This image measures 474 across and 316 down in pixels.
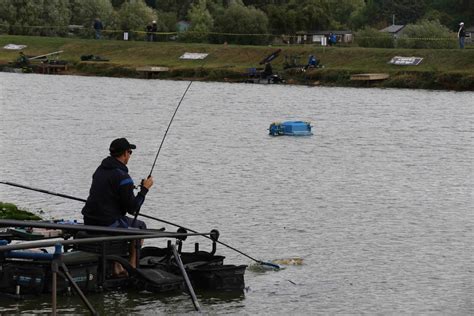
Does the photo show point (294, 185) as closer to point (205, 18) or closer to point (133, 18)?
point (133, 18)

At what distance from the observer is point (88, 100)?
5772cm

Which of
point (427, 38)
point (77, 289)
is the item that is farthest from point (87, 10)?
point (77, 289)

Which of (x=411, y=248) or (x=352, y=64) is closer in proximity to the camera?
(x=411, y=248)

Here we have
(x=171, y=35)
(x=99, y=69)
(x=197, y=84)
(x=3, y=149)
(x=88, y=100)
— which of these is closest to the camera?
(x=3, y=149)

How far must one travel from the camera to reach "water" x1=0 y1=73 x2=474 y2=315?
17.2m

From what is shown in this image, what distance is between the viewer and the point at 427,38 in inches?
3420

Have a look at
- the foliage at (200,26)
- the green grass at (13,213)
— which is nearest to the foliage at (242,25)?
the foliage at (200,26)

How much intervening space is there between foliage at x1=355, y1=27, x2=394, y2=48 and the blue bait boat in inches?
1731

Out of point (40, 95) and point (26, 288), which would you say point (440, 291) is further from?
A: point (40, 95)

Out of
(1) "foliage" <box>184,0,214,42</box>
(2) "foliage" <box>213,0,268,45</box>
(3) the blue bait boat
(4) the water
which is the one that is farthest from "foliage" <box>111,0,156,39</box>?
(3) the blue bait boat

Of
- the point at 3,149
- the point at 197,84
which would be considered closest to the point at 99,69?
the point at 197,84

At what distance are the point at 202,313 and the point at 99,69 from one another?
6630 cm

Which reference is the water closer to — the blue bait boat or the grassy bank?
the blue bait boat

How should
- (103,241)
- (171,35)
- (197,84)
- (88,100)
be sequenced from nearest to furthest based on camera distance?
(103,241) < (88,100) < (197,84) < (171,35)
